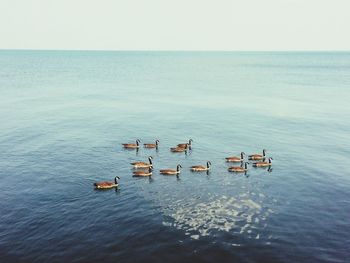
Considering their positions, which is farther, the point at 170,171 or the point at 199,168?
the point at 199,168

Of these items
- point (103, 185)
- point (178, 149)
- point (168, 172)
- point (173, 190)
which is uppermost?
point (178, 149)

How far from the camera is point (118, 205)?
34156 millimetres

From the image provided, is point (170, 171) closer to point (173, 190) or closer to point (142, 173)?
point (142, 173)

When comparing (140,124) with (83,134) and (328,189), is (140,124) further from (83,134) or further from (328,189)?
(328,189)

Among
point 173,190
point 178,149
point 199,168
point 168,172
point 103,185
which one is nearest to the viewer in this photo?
point 103,185

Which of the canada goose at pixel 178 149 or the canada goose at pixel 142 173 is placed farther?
the canada goose at pixel 178 149

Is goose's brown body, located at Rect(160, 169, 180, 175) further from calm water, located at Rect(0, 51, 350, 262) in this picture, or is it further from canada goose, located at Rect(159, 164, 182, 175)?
calm water, located at Rect(0, 51, 350, 262)

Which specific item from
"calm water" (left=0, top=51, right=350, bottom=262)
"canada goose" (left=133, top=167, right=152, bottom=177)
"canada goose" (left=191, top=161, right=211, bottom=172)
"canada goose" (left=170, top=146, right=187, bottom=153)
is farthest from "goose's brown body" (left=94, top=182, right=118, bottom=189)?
"canada goose" (left=170, top=146, right=187, bottom=153)

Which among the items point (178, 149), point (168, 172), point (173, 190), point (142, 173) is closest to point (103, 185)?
point (142, 173)

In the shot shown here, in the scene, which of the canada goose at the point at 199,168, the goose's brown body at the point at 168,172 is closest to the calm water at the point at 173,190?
the goose's brown body at the point at 168,172

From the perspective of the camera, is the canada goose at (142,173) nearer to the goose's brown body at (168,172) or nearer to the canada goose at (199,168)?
the goose's brown body at (168,172)

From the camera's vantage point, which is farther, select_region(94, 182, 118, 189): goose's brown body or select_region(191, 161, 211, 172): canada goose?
select_region(191, 161, 211, 172): canada goose

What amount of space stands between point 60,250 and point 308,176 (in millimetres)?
29106

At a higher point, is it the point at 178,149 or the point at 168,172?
the point at 178,149
